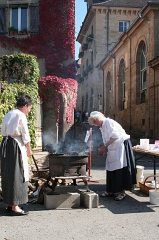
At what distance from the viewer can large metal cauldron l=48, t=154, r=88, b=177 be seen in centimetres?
627

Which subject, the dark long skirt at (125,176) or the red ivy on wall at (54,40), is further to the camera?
the red ivy on wall at (54,40)

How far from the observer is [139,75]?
81.1 feet

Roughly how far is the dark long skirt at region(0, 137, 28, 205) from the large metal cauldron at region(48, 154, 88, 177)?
858mm

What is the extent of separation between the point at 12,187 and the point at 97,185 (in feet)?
11.0

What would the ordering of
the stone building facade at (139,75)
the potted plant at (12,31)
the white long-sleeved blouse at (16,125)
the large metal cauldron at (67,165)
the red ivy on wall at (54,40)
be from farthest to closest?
the stone building facade at (139,75) → the potted plant at (12,31) → the red ivy on wall at (54,40) → the large metal cauldron at (67,165) → the white long-sleeved blouse at (16,125)

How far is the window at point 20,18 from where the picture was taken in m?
19.8

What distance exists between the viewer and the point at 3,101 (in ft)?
31.4

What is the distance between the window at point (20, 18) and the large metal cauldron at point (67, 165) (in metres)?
14.9

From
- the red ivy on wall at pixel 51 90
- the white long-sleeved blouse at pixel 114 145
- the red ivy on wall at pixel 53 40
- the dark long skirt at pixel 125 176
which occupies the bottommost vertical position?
the dark long skirt at pixel 125 176

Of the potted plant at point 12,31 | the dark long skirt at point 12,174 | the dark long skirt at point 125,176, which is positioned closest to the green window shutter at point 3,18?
the potted plant at point 12,31

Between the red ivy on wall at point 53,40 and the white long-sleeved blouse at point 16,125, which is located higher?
the red ivy on wall at point 53,40

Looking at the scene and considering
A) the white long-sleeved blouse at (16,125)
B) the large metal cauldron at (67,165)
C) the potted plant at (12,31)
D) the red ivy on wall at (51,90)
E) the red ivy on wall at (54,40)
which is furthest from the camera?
the potted plant at (12,31)

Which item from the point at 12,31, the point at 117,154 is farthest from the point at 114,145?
the point at 12,31

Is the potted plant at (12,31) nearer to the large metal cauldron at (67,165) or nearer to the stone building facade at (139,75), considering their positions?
the stone building facade at (139,75)
